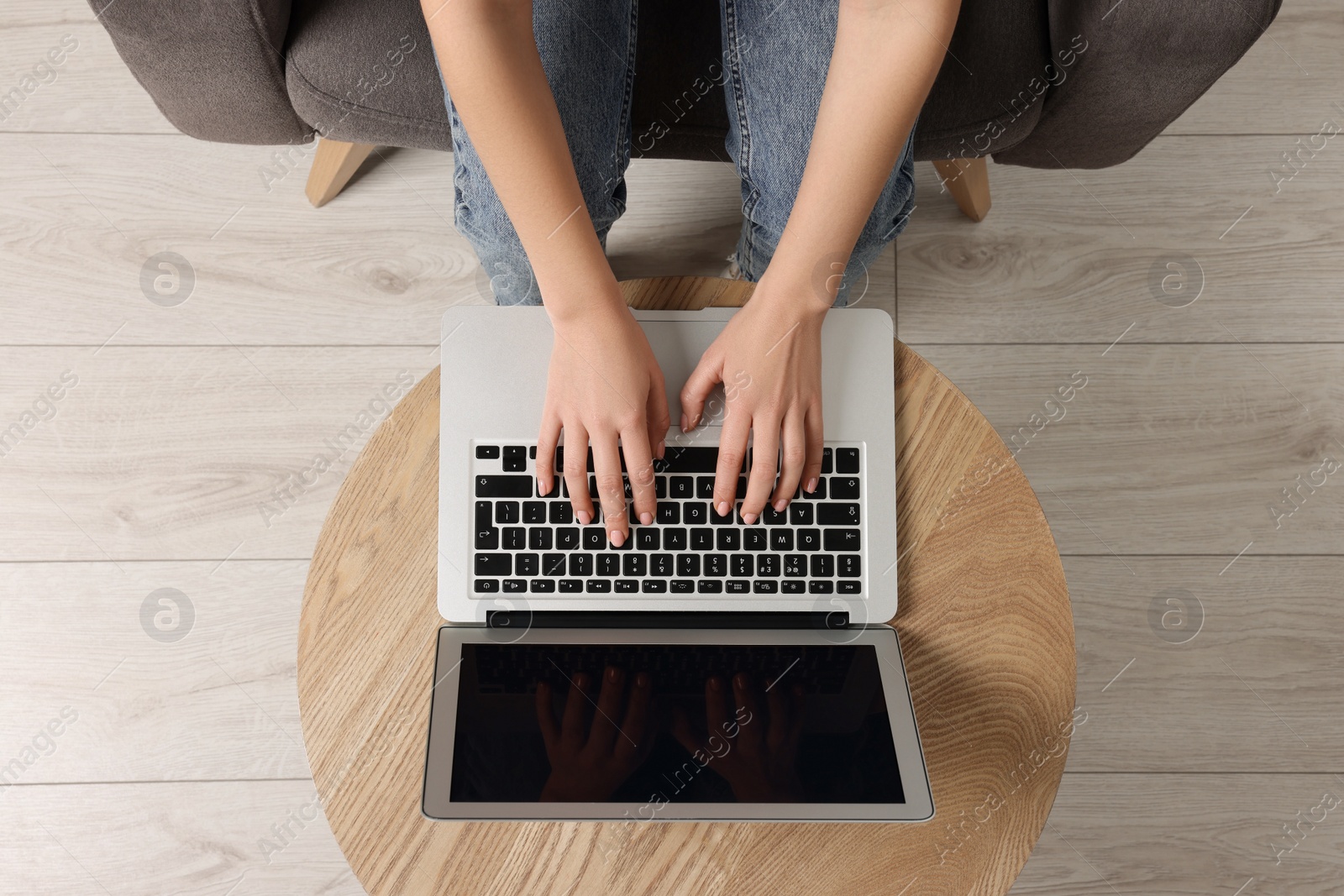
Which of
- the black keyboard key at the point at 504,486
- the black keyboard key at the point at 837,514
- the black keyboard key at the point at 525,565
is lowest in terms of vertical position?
the black keyboard key at the point at 525,565

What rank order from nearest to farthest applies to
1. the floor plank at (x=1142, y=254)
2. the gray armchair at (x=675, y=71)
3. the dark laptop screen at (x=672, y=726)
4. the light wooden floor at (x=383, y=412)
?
the dark laptop screen at (x=672, y=726), the gray armchair at (x=675, y=71), the light wooden floor at (x=383, y=412), the floor plank at (x=1142, y=254)

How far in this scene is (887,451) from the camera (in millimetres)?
708

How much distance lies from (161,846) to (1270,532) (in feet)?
5.38

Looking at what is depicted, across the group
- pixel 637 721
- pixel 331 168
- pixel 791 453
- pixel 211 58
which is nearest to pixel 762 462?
pixel 791 453

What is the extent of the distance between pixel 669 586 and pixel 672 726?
13 cm

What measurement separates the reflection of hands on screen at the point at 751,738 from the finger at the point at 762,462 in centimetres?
15

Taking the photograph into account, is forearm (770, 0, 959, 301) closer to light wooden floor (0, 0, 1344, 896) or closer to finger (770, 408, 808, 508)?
finger (770, 408, 808, 508)

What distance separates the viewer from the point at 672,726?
1.94 ft

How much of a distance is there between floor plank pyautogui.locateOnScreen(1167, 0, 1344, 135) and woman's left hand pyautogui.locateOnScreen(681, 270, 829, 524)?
993mm

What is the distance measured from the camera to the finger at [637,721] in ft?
1.90

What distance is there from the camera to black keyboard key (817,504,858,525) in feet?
2.32

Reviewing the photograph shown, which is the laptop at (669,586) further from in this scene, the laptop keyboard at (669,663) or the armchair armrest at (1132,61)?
the armchair armrest at (1132,61)

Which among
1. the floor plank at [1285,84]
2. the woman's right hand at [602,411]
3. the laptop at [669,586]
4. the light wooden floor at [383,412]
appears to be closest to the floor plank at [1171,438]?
the light wooden floor at [383,412]

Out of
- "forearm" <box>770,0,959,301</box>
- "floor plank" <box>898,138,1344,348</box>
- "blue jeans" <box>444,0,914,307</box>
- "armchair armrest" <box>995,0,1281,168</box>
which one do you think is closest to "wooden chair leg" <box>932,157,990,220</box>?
"floor plank" <box>898,138,1344,348</box>
